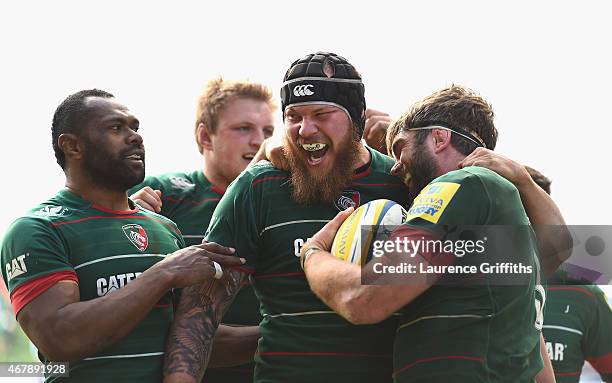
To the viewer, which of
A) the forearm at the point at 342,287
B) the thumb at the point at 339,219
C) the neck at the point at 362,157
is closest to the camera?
the forearm at the point at 342,287

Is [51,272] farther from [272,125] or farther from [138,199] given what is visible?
[272,125]

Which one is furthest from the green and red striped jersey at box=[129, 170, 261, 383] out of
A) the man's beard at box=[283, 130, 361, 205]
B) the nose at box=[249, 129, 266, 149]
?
the man's beard at box=[283, 130, 361, 205]

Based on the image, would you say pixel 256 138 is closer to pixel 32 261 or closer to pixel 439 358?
pixel 32 261

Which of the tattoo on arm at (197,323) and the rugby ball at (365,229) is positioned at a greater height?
the rugby ball at (365,229)

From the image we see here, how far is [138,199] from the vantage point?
6.53 meters

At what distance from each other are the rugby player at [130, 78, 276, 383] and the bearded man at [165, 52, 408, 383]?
879mm

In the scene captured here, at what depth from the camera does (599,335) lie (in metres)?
7.02

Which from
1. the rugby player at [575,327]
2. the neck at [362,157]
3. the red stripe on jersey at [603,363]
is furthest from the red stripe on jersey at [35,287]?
the red stripe on jersey at [603,363]

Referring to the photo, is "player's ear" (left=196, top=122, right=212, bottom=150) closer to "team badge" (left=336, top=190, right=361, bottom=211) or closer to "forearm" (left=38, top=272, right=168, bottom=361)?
"team badge" (left=336, top=190, right=361, bottom=211)

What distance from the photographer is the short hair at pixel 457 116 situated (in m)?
5.07

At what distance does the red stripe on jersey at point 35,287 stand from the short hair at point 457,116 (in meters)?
2.11

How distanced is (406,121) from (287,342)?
4.89 feet

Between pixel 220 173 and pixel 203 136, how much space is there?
2.24 feet

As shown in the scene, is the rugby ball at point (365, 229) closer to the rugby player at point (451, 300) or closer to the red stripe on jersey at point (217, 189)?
the rugby player at point (451, 300)
